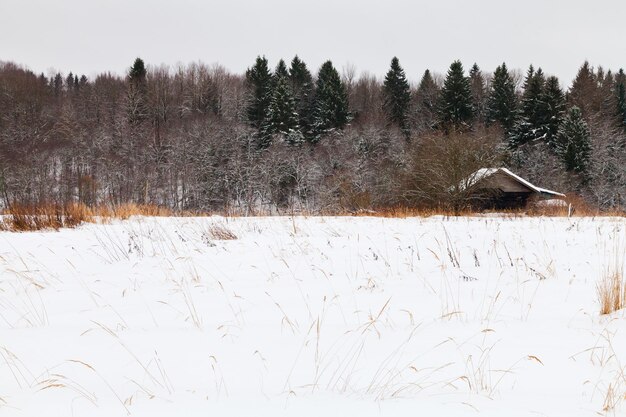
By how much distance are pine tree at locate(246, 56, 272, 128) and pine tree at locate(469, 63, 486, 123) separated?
31071mm

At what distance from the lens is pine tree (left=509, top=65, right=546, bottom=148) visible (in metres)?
46.9

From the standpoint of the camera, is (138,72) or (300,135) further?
(138,72)

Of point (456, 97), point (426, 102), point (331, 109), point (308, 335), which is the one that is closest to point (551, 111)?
point (456, 97)

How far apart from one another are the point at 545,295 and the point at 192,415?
3054mm

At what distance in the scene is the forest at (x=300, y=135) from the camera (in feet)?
120

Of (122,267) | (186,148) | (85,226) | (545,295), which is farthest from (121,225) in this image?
(186,148)

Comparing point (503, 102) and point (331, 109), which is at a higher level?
point (503, 102)

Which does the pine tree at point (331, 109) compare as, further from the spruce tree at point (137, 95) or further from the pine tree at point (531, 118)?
the spruce tree at point (137, 95)

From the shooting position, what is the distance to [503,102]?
50719 millimetres

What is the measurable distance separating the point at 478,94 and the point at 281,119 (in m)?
33.0

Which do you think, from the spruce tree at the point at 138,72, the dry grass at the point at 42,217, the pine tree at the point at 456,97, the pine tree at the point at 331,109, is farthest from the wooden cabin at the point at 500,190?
the spruce tree at the point at 138,72

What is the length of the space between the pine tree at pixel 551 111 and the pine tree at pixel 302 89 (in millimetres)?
30986

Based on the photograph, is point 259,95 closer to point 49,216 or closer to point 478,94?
point 478,94

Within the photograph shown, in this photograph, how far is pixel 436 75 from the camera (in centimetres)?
7012
